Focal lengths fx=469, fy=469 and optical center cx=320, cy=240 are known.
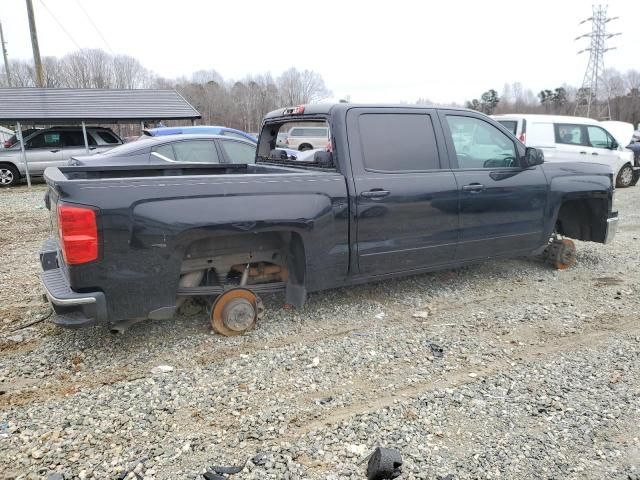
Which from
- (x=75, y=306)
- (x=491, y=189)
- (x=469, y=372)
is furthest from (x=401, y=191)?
(x=75, y=306)

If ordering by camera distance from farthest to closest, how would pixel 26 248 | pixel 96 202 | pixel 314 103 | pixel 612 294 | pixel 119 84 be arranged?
pixel 119 84 → pixel 26 248 → pixel 612 294 → pixel 314 103 → pixel 96 202

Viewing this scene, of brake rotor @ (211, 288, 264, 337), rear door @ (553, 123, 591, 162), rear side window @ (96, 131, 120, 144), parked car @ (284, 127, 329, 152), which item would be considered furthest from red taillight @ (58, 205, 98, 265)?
parked car @ (284, 127, 329, 152)

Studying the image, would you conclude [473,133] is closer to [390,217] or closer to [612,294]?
[390,217]

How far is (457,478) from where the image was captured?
7.52 ft

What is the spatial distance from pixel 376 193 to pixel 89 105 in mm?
13459

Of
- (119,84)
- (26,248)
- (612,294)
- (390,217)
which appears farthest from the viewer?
(119,84)

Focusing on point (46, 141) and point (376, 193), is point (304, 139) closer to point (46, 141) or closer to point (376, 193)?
point (46, 141)

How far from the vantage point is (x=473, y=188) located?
447 cm

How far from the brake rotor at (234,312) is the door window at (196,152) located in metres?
5.04

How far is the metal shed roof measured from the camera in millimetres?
13242

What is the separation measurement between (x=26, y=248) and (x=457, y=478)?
21.5 feet

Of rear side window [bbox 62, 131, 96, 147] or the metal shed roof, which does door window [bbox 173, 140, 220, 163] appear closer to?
the metal shed roof

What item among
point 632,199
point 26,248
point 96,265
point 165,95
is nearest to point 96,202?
point 96,265

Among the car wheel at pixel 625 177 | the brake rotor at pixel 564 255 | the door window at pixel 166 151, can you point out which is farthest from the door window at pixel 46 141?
the car wheel at pixel 625 177
